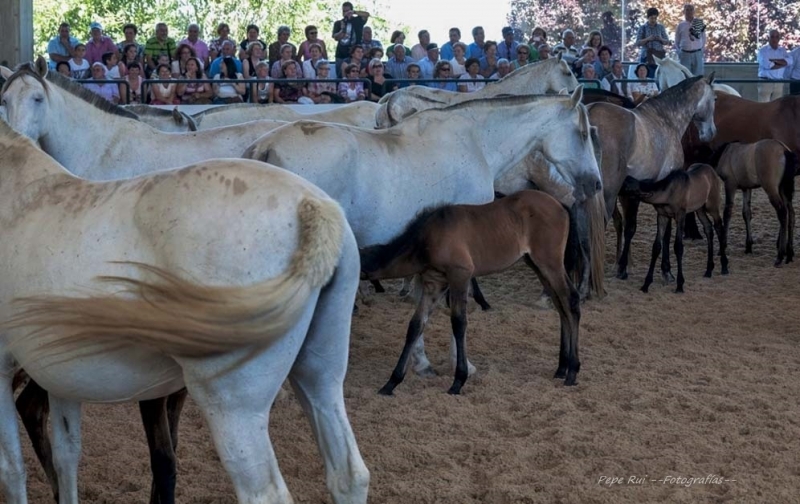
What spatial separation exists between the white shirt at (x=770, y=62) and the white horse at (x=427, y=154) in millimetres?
11146

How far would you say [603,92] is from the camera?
35.9ft

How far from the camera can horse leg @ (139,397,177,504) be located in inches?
144

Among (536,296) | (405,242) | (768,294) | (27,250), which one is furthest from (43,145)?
(768,294)

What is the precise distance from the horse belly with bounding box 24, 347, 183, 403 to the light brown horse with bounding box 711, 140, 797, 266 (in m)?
8.06

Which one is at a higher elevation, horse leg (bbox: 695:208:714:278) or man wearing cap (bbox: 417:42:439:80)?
man wearing cap (bbox: 417:42:439:80)

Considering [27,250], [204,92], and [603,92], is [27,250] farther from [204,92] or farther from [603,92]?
[204,92]

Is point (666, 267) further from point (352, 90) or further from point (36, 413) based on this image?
point (36, 413)

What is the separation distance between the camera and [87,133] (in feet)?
18.7

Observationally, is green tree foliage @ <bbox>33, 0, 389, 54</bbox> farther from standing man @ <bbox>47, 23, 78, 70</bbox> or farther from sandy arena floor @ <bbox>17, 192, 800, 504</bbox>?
sandy arena floor @ <bbox>17, 192, 800, 504</bbox>

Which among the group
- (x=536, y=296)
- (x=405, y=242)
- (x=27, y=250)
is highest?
(x=27, y=250)

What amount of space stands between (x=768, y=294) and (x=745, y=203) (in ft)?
7.44

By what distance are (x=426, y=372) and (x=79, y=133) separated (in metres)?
2.52

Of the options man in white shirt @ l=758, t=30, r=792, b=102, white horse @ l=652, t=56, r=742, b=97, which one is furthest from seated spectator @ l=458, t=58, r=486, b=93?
man in white shirt @ l=758, t=30, r=792, b=102

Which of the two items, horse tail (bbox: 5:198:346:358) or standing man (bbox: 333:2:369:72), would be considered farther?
standing man (bbox: 333:2:369:72)
